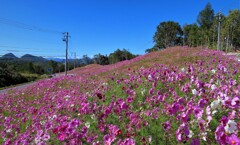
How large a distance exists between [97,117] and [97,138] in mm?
356

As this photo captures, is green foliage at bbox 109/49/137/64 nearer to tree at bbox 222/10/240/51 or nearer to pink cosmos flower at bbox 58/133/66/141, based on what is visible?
tree at bbox 222/10/240/51

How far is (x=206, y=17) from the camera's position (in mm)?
79062

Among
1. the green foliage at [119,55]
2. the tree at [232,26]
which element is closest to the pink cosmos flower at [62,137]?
the tree at [232,26]

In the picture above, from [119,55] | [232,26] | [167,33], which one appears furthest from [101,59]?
[232,26]

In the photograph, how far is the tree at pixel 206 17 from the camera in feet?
255

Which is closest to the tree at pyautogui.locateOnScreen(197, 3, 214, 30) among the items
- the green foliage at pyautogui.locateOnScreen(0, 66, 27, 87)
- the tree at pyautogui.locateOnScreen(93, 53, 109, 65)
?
the tree at pyautogui.locateOnScreen(93, 53, 109, 65)

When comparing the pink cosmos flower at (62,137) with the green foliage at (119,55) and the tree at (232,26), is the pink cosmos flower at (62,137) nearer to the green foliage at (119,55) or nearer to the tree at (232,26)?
the tree at (232,26)

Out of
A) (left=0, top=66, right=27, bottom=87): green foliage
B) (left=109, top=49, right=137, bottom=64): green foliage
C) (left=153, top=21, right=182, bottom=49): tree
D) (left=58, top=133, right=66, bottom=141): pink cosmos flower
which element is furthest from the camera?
(left=109, top=49, right=137, bottom=64): green foliage

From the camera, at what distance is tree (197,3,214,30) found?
7788 cm

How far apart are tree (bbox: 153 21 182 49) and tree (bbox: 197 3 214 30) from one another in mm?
9786

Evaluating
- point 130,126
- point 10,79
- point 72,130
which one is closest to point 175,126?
point 130,126

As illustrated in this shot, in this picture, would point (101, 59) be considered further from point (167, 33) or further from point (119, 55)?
point (167, 33)

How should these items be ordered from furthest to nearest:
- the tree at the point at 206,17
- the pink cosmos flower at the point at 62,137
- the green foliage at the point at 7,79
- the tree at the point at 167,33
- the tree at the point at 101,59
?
the tree at the point at 101,59 < the tree at the point at 167,33 < the tree at the point at 206,17 < the green foliage at the point at 7,79 < the pink cosmos flower at the point at 62,137

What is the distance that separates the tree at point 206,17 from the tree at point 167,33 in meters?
9.79
